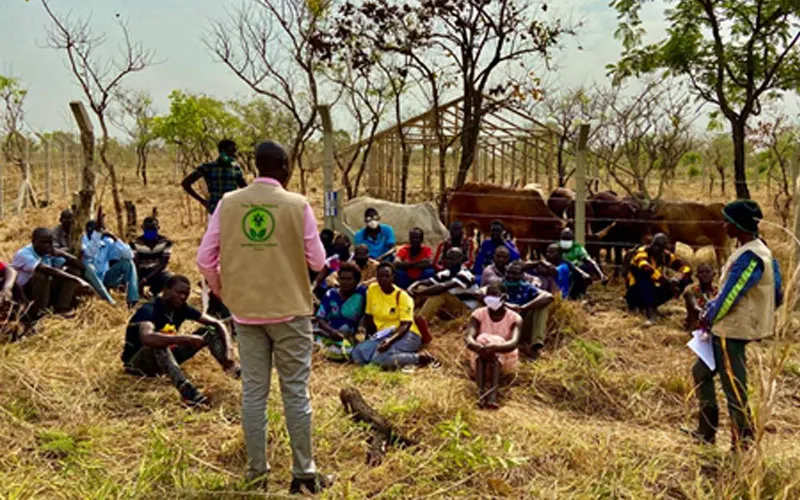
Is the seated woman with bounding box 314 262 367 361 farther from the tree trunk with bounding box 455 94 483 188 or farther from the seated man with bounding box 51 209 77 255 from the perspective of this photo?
the tree trunk with bounding box 455 94 483 188

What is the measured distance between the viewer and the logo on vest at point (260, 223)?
2.85 m

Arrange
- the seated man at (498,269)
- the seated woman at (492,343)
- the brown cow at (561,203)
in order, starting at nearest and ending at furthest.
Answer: the seated woman at (492,343) < the seated man at (498,269) < the brown cow at (561,203)

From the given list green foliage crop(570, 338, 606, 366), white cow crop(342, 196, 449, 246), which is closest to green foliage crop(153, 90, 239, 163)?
white cow crop(342, 196, 449, 246)

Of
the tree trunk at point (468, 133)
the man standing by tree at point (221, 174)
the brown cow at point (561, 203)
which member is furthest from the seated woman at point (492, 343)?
the tree trunk at point (468, 133)

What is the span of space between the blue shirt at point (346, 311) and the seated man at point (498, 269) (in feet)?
4.05

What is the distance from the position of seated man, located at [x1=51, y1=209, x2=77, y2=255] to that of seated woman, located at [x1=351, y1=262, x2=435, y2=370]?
133 inches

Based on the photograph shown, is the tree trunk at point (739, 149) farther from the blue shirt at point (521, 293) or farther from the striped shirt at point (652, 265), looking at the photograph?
the blue shirt at point (521, 293)

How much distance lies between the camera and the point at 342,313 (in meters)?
5.61

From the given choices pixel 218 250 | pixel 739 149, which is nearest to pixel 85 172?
pixel 218 250

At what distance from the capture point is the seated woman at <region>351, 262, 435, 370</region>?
5117 mm

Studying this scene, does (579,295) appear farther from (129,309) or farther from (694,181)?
(694,181)

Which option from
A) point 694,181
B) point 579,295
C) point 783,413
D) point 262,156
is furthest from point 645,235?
point 694,181

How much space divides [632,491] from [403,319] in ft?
8.44

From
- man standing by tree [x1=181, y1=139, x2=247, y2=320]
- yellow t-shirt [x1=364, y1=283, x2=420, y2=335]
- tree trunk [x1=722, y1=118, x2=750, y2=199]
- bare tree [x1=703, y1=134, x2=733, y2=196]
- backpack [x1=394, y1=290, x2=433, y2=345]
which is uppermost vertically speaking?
bare tree [x1=703, y1=134, x2=733, y2=196]
